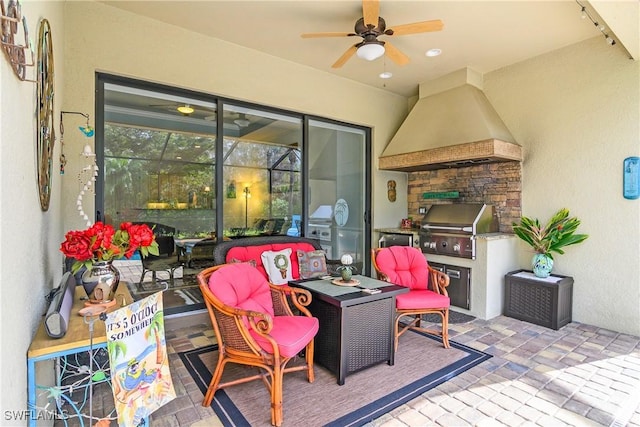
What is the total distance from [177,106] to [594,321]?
5483mm

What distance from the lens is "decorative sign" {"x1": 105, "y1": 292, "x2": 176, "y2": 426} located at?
1.50 m

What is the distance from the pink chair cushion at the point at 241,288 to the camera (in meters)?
2.30

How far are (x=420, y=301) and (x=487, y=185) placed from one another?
255 cm

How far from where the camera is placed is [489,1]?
3045mm

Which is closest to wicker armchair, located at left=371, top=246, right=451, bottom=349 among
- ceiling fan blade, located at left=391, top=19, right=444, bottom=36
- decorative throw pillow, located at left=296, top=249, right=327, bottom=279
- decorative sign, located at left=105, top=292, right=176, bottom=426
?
decorative throw pillow, located at left=296, top=249, right=327, bottom=279

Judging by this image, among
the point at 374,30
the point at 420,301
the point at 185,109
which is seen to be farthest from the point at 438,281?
the point at 185,109

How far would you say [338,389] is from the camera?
7.89 ft

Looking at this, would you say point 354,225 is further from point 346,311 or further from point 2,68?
point 2,68

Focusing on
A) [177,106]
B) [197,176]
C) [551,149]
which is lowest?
[197,176]

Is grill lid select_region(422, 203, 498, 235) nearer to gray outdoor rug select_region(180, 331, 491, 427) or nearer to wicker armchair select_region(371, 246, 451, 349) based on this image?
wicker armchair select_region(371, 246, 451, 349)

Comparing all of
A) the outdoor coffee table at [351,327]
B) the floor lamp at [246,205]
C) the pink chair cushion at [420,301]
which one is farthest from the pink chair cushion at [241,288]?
the floor lamp at [246,205]

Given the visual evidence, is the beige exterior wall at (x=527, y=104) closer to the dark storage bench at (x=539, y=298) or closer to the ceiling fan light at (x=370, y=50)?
the dark storage bench at (x=539, y=298)

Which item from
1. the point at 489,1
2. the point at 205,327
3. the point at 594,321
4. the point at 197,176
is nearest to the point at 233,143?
the point at 197,176

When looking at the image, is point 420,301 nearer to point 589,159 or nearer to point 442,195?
point 442,195
